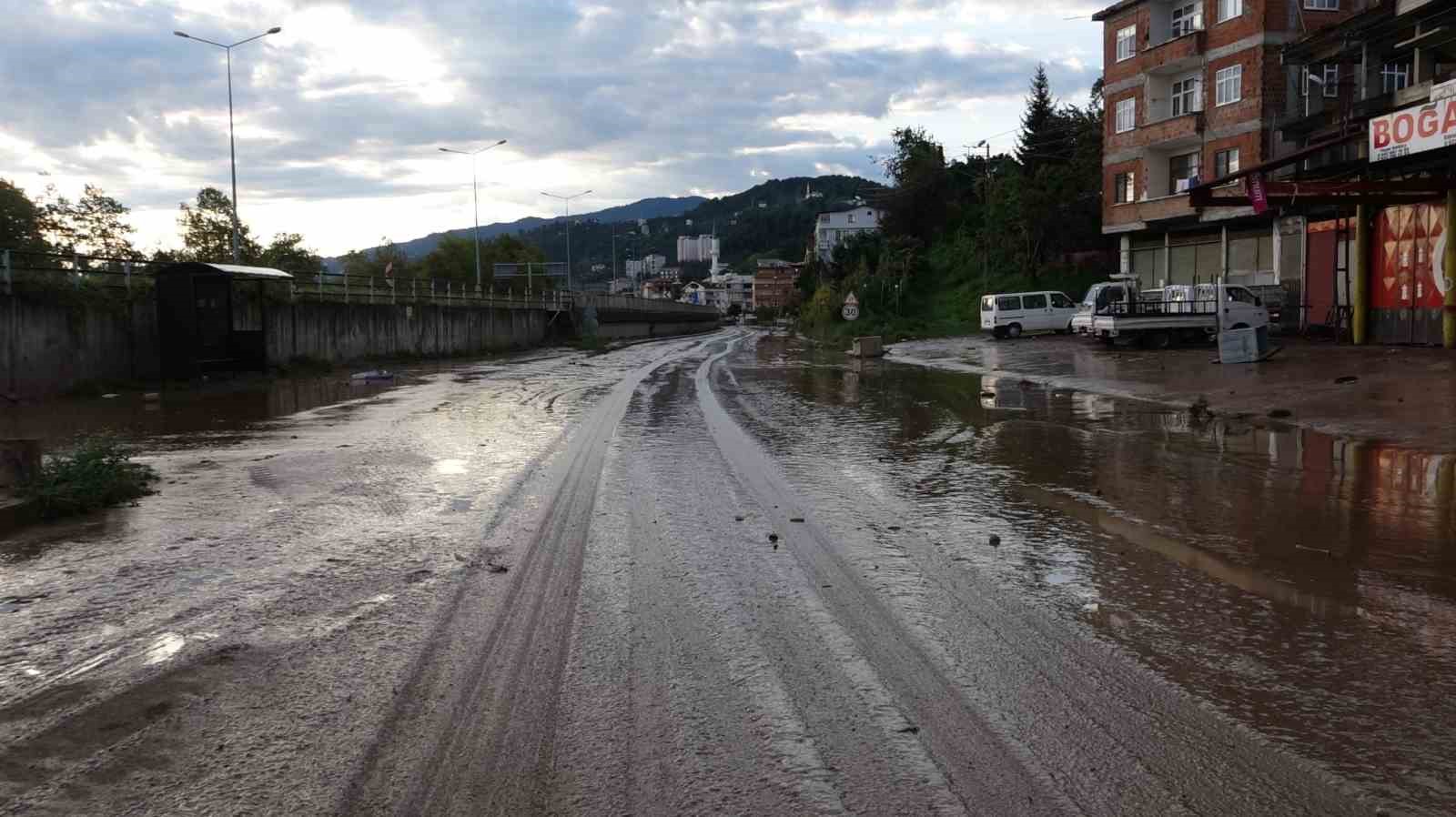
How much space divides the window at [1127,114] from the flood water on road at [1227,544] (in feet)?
107

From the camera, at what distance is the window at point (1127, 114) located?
44312 mm

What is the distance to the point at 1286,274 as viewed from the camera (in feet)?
120

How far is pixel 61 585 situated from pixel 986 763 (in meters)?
5.76

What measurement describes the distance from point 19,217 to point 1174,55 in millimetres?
46828

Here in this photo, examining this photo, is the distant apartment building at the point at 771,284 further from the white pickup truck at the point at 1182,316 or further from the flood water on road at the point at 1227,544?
the flood water on road at the point at 1227,544

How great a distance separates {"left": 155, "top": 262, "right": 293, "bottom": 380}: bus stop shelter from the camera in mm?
24469

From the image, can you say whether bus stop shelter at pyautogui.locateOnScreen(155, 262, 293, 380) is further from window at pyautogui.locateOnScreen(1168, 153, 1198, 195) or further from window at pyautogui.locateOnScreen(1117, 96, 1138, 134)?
window at pyautogui.locateOnScreen(1117, 96, 1138, 134)

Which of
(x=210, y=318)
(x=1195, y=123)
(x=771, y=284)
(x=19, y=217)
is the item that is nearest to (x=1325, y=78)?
(x=1195, y=123)

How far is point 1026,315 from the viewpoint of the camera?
42469 mm

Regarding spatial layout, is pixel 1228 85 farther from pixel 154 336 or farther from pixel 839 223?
pixel 839 223

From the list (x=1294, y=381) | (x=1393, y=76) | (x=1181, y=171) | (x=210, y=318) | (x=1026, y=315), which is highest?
(x=1393, y=76)

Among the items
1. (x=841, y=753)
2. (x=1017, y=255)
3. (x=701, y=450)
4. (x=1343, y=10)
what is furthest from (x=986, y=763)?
(x=1017, y=255)

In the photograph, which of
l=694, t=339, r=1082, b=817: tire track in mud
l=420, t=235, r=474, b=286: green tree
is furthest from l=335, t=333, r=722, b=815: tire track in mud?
l=420, t=235, r=474, b=286: green tree

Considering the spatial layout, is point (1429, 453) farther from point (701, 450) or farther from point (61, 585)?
point (61, 585)
